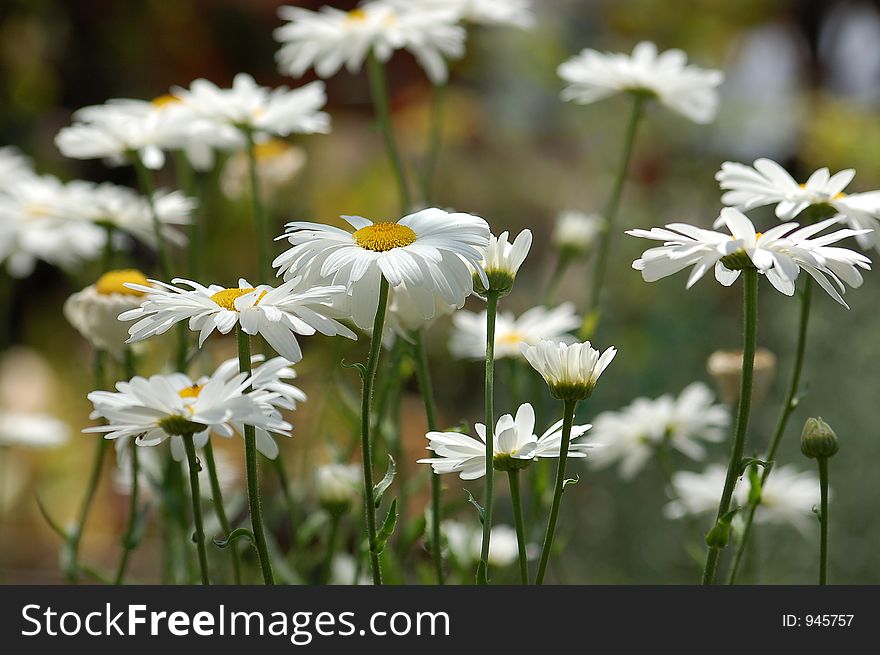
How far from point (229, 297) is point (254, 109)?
342 millimetres

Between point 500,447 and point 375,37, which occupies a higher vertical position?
point 375,37

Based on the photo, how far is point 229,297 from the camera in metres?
0.45

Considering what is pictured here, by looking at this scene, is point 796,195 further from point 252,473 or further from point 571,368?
point 252,473

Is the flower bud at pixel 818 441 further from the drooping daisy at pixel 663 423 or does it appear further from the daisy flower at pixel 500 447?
the drooping daisy at pixel 663 423

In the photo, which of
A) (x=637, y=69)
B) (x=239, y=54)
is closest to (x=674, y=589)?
(x=637, y=69)

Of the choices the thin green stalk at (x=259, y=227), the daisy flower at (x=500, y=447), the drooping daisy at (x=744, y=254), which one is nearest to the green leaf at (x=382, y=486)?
the daisy flower at (x=500, y=447)

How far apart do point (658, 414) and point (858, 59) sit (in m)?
2.91

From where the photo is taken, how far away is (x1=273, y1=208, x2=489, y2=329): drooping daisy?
412 millimetres

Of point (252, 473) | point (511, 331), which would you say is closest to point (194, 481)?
point (252, 473)

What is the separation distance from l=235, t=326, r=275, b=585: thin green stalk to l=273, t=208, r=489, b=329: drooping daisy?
0.04 m

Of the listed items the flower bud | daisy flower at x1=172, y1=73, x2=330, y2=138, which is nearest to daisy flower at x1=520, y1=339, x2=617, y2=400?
the flower bud

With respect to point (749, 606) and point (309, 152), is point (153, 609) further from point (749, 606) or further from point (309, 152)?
point (309, 152)

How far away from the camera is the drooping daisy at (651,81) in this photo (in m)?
0.79

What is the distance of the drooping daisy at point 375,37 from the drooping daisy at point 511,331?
228 mm
